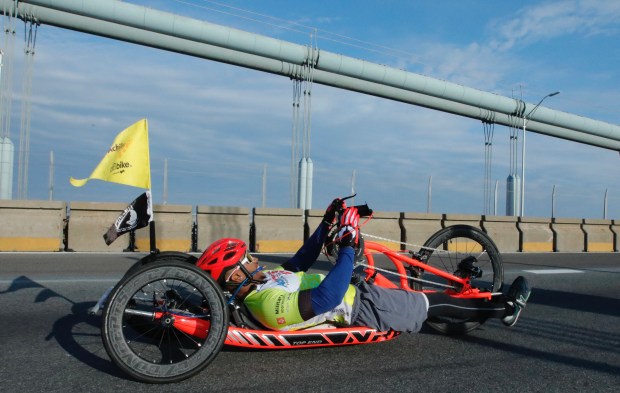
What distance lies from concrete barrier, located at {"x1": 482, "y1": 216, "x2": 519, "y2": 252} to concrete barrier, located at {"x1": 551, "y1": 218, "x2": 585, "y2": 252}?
185 centimetres

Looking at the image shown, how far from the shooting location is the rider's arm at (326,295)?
147 inches

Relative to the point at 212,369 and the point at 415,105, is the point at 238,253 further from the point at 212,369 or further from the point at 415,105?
the point at 415,105

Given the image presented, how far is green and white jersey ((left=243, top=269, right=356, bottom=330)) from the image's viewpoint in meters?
3.76

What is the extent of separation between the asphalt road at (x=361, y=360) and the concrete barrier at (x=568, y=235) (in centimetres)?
1328

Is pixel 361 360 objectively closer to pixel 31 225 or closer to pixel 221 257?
pixel 221 257

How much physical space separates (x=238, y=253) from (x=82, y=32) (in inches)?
772

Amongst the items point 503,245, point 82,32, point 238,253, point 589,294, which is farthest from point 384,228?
point 82,32

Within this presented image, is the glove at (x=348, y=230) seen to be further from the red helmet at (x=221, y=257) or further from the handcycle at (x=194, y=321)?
the red helmet at (x=221, y=257)

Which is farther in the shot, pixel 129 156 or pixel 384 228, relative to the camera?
pixel 384 228

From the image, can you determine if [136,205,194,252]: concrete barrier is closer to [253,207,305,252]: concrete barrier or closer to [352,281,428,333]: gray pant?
[253,207,305,252]: concrete barrier

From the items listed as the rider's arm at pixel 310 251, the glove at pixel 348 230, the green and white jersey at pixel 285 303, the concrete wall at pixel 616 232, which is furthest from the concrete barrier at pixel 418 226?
the glove at pixel 348 230

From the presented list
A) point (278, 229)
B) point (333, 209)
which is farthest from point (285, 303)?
point (278, 229)

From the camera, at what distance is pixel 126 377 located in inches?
134

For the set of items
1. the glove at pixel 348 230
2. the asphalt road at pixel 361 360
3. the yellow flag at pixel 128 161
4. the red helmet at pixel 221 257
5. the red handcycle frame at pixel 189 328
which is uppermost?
the yellow flag at pixel 128 161
